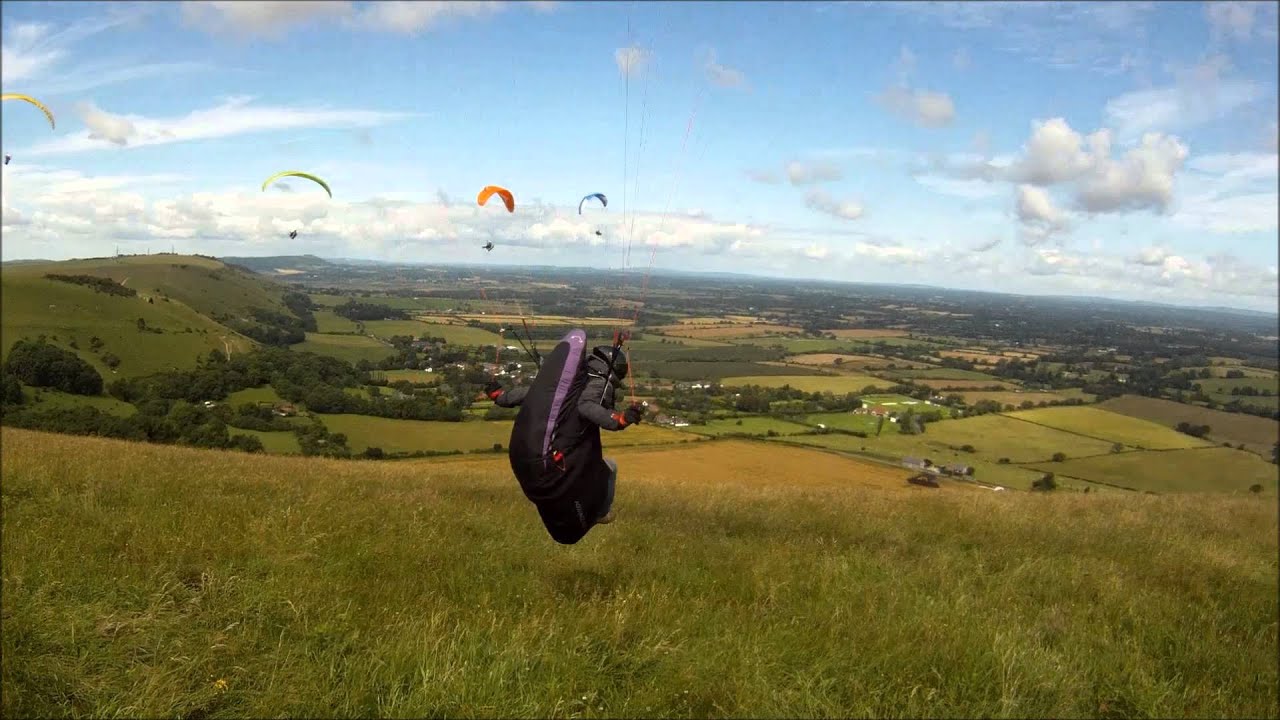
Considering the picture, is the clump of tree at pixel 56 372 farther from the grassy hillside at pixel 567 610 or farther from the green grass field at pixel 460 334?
the grassy hillside at pixel 567 610

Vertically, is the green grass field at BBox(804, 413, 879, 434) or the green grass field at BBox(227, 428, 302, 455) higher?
the green grass field at BBox(227, 428, 302, 455)

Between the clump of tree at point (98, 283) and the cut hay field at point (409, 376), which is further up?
the clump of tree at point (98, 283)

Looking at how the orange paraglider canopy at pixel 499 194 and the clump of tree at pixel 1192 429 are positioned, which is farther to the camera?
the clump of tree at pixel 1192 429

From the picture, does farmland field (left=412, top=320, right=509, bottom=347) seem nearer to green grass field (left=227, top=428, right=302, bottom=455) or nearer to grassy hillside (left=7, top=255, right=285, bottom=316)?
green grass field (left=227, top=428, right=302, bottom=455)

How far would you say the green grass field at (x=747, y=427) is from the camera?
27.9 metres

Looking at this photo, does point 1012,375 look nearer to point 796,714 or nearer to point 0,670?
point 796,714

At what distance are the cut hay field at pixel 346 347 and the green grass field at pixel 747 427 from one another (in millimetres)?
14263

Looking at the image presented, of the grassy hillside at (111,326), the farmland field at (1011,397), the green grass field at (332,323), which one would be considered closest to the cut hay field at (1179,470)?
the farmland field at (1011,397)

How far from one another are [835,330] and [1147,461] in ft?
222

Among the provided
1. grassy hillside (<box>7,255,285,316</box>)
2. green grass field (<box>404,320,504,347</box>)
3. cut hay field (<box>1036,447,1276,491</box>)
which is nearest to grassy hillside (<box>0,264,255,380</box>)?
grassy hillside (<box>7,255,285,316</box>)

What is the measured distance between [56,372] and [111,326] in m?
6.96

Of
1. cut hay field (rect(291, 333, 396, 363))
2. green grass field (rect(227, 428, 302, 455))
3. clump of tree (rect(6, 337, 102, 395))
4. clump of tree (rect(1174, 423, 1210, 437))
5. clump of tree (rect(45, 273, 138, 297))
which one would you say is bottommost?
green grass field (rect(227, 428, 302, 455))

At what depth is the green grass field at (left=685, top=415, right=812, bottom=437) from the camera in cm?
2789

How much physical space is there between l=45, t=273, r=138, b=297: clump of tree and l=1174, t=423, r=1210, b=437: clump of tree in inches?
1898
